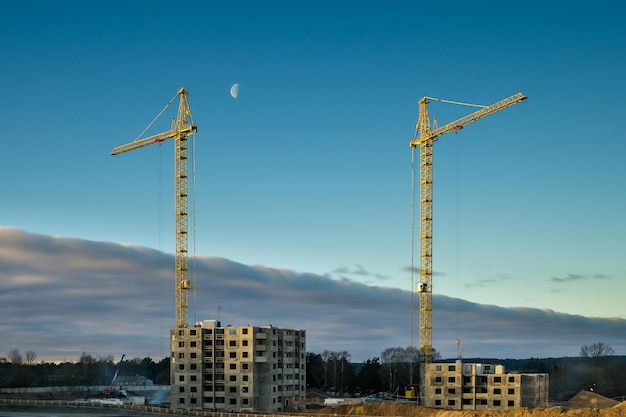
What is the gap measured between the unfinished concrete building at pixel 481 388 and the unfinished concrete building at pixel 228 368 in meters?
32.4

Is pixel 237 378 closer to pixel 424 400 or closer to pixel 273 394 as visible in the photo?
pixel 273 394

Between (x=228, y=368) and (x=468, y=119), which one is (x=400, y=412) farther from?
(x=468, y=119)

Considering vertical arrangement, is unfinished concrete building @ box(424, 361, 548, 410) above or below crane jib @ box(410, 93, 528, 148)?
below

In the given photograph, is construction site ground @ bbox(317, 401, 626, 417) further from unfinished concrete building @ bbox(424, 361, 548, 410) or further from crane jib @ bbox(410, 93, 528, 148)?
crane jib @ bbox(410, 93, 528, 148)

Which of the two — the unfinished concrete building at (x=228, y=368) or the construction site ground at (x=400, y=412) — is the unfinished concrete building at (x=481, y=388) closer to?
the construction site ground at (x=400, y=412)

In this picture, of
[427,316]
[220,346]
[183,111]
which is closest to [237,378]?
[220,346]

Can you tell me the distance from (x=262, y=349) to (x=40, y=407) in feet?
159

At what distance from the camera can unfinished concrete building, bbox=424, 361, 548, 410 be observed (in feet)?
502

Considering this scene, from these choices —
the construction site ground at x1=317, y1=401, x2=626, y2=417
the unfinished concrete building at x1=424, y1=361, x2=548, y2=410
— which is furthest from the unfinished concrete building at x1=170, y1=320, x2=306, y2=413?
the unfinished concrete building at x1=424, y1=361, x2=548, y2=410

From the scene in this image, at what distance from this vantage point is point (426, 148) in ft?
627

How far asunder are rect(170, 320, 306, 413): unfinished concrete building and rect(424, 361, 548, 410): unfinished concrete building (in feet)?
106

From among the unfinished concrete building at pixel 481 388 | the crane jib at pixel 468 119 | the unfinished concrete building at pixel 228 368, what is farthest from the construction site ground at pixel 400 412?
the crane jib at pixel 468 119

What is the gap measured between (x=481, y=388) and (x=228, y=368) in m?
53.1

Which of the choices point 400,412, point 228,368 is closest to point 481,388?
point 400,412
